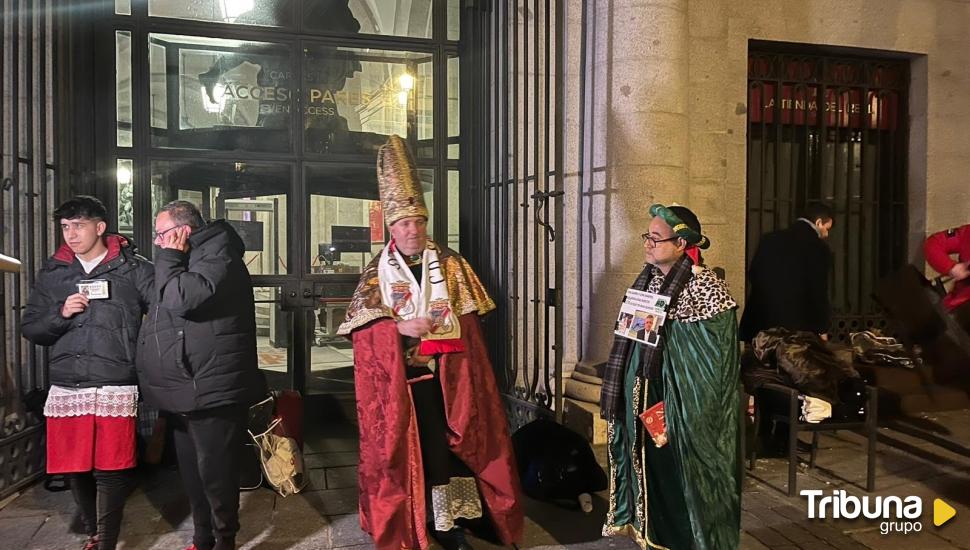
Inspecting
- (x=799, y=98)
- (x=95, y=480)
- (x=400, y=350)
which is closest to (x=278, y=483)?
(x=95, y=480)

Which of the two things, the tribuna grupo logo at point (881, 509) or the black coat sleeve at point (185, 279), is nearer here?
the black coat sleeve at point (185, 279)

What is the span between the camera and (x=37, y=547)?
4.04 meters

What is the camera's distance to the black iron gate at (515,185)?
5648mm

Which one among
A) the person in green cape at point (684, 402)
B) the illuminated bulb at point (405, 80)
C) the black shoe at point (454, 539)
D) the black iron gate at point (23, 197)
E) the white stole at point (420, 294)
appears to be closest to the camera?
the person in green cape at point (684, 402)

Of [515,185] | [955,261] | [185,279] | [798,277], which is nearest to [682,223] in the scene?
[185,279]

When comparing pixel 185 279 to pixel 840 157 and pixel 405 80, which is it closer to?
pixel 405 80

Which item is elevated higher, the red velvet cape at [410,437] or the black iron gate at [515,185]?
the black iron gate at [515,185]

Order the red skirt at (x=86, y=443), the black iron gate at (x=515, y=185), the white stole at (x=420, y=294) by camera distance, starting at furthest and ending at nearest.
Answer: the black iron gate at (x=515, y=185) → the white stole at (x=420, y=294) → the red skirt at (x=86, y=443)

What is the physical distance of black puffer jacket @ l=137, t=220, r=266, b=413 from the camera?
139 inches

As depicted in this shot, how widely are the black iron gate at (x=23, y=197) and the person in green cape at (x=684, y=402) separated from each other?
4082 millimetres

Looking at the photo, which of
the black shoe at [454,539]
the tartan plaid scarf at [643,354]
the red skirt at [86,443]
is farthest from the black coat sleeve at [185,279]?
the tartan plaid scarf at [643,354]

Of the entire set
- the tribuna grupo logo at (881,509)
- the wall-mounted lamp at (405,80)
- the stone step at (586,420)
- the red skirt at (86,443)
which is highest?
the wall-mounted lamp at (405,80)

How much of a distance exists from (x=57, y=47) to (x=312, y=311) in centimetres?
293

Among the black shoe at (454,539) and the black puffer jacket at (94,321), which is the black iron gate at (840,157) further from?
the black puffer jacket at (94,321)
